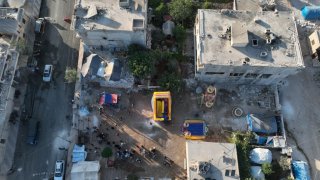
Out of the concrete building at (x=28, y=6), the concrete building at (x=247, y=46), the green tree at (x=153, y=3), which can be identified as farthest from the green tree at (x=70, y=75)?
the concrete building at (x=247, y=46)

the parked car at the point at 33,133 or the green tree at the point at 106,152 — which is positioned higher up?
the parked car at the point at 33,133

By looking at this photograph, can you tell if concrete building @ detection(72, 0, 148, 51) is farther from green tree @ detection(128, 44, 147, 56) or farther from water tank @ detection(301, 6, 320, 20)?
water tank @ detection(301, 6, 320, 20)

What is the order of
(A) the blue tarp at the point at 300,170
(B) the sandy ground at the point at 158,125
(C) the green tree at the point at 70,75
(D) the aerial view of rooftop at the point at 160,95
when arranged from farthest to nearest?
1. (C) the green tree at the point at 70,75
2. (B) the sandy ground at the point at 158,125
3. (D) the aerial view of rooftop at the point at 160,95
4. (A) the blue tarp at the point at 300,170

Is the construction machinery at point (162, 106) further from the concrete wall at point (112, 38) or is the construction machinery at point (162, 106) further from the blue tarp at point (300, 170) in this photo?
the blue tarp at point (300, 170)

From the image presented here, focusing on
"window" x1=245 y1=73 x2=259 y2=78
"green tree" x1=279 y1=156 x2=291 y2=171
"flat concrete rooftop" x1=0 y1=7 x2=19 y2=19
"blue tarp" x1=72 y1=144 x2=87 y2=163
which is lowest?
"green tree" x1=279 y1=156 x2=291 y2=171

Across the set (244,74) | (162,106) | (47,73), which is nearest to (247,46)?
(244,74)

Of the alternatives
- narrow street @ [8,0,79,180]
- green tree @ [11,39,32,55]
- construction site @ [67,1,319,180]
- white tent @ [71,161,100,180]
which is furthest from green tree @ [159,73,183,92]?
green tree @ [11,39,32,55]
